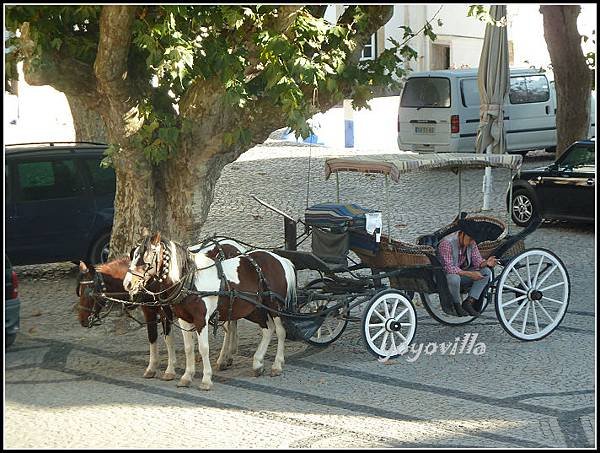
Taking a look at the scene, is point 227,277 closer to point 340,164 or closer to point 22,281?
point 340,164

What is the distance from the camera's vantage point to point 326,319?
12070 millimetres

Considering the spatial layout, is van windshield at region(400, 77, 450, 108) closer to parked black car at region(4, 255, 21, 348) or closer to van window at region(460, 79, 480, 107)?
van window at region(460, 79, 480, 107)

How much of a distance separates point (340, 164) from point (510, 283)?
2.54 m

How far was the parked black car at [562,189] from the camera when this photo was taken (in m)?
18.4

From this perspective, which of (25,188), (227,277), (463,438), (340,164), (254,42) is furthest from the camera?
(25,188)

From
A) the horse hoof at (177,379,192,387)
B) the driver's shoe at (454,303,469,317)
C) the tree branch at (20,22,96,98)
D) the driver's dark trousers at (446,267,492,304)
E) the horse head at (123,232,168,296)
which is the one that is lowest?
the horse hoof at (177,379,192,387)

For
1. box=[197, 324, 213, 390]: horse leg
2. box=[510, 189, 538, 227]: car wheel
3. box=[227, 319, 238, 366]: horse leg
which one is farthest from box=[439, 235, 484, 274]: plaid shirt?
box=[510, 189, 538, 227]: car wheel

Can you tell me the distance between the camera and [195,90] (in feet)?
40.6

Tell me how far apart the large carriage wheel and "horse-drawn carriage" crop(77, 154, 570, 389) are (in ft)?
0.04

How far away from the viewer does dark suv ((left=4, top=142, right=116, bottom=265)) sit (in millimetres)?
14883

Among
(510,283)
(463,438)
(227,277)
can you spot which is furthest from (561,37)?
(463,438)

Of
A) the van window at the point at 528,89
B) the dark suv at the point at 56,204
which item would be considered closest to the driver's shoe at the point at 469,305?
the dark suv at the point at 56,204

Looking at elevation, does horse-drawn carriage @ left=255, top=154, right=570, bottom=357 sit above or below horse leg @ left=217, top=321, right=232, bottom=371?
above

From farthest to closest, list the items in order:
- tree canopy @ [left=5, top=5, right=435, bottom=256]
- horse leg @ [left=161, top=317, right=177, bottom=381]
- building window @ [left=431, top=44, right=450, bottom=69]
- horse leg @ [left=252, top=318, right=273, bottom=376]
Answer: building window @ [left=431, top=44, right=450, bottom=69] < tree canopy @ [left=5, top=5, right=435, bottom=256] < horse leg @ [left=252, top=318, right=273, bottom=376] < horse leg @ [left=161, top=317, right=177, bottom=381]
